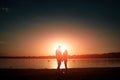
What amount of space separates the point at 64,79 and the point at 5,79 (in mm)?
4589

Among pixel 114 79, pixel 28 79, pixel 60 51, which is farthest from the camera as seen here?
pixel 60 51

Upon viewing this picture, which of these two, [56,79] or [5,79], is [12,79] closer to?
[5,79]

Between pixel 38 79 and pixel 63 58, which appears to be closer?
pixel 38 79

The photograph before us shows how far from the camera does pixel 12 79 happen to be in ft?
68.6

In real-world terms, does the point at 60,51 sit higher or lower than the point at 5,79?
higher

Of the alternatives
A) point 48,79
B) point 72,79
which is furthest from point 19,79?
point 72,79

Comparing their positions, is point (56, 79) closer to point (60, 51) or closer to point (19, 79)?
point (19, 79)

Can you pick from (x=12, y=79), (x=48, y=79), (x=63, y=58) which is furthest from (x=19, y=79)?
(x=63, y=58)

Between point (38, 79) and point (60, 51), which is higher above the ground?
point (60, 51)

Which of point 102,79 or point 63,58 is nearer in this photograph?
point 102,79

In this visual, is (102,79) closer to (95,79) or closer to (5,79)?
(95,79)

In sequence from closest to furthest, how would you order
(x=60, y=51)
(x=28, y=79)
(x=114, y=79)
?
(x=114, y=79) → (x=28, y=79) → (x=60, y=51)

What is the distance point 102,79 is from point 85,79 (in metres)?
1.23

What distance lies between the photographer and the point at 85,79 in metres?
19.7
